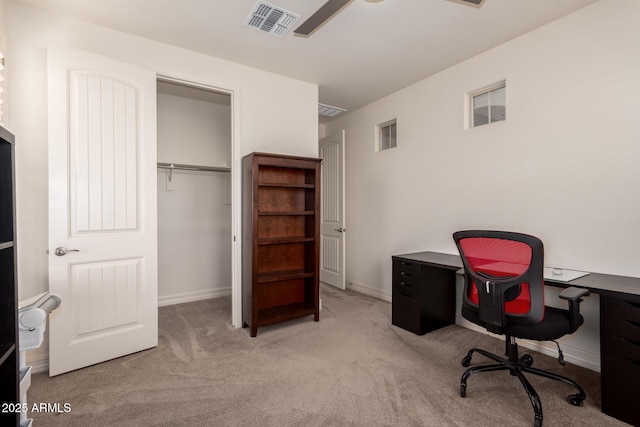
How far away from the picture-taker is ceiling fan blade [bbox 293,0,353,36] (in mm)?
1729

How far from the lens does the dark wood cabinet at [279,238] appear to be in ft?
9.73

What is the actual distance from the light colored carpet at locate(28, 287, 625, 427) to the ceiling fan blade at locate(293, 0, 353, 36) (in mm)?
2382

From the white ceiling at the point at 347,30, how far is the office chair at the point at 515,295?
1567 millimetres

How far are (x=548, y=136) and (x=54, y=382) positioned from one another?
420 cm

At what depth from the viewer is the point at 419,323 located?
9.54ft

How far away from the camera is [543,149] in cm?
255

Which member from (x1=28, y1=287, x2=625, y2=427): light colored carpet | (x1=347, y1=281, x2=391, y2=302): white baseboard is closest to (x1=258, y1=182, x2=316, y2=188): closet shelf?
(x1=28, y1=287, x2=625, y2=427): light colored carpet

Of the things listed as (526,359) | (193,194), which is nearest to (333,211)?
(193,194)

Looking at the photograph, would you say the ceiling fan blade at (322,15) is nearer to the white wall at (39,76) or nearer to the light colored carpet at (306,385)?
the white wall at (39,76)

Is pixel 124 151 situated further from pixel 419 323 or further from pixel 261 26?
pixel 419 323

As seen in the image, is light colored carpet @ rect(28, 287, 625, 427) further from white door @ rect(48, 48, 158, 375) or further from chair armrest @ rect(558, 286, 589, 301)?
chair armrest @ rect(558, 286, 589, 301)

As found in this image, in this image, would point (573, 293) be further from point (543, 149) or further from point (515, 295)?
point (543, 149)

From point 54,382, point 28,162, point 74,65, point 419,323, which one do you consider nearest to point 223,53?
point 74,65

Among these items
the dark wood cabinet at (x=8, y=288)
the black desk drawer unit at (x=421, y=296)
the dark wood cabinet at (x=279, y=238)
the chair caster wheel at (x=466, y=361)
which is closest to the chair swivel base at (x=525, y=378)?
the chair caster wheel at (x=466, y=361)
